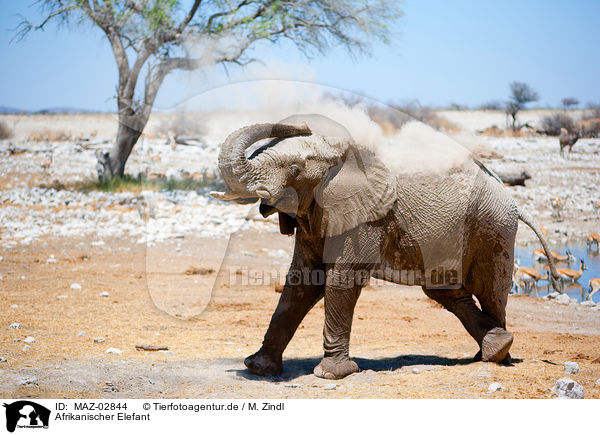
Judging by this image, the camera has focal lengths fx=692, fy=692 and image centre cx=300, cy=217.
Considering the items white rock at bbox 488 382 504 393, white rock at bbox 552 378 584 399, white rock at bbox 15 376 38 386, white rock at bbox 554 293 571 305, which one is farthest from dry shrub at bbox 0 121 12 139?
white rock at bbox 552 378 584 399

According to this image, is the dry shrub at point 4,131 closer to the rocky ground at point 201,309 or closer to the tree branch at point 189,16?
the rocky ground at point 201,309

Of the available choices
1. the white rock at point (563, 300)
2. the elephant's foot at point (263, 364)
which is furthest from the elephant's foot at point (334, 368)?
the white rock at point (563, 300)

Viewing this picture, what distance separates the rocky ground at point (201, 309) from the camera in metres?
4.74

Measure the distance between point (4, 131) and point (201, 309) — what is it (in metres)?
12.7

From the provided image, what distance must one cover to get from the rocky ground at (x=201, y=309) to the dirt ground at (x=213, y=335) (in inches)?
0.8

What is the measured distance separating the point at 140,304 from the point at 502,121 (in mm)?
14560

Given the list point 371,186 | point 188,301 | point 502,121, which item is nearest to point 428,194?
point 371,186

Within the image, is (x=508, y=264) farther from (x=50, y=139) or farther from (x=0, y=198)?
(x=50, y=139)

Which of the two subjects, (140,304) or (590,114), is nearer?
(140,304)

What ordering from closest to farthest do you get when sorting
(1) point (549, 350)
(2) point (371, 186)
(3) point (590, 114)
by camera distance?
(2) point (371, 186) → (1) point (549, 350) → (3) point (590, 114)

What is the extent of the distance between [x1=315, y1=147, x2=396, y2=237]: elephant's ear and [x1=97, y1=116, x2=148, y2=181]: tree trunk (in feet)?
43.4

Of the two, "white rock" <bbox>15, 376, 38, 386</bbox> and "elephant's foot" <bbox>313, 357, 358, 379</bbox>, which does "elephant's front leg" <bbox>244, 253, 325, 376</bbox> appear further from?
"white rock" <bbox>15, 376, 38, 386</bbox>

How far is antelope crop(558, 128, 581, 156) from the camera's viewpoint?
13.1 m

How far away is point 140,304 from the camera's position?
798 cm
